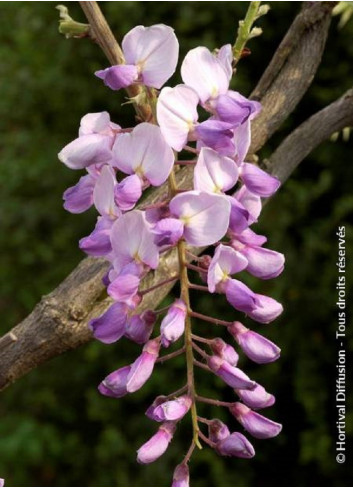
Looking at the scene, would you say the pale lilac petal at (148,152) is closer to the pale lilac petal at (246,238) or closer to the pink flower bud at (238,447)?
the pale lilac petal at (246,238)

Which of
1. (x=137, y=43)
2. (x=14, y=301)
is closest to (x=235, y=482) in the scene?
(x=14, y=301)

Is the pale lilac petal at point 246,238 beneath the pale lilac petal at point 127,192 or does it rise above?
beneath

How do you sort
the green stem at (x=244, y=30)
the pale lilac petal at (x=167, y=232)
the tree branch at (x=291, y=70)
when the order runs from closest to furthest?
the pale lilac petal at (x=167, y=232) < the green stem at (x=244, y=30) < the tree branch at (x=291, y=70)

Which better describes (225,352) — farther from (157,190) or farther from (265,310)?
(157,190)

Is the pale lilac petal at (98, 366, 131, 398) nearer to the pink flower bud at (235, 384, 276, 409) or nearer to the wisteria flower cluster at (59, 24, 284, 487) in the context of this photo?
the wisteria flower cluster at (59, 24, 284, 487)

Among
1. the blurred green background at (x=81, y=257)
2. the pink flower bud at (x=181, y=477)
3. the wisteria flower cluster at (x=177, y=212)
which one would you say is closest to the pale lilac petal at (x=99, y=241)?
the wisteria flower cluster at (x=177, y=212)

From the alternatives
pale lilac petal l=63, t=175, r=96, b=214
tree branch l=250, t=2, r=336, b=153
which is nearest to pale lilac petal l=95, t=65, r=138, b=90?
pale lilac petal l=63, t=175, r=96, b=214

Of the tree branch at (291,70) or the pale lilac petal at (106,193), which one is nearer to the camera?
the pale lilac petal at (106,193)
